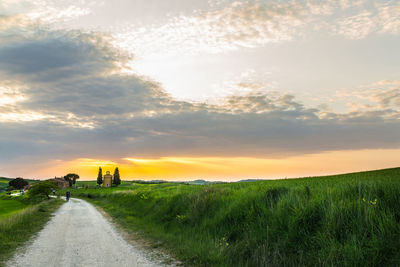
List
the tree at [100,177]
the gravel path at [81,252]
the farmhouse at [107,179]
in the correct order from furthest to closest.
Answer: the tree at [100,177]
the farmhouse at [107,179]
the gravel path at [81,252]

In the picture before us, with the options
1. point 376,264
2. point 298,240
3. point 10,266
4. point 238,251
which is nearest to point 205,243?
point 238,251

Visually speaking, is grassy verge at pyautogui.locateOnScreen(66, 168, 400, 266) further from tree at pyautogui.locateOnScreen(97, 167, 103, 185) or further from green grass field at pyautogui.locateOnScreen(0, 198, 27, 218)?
tree at pyautogui.locateOnScreen(97, 167, 103, 185)

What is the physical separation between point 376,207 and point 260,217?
13.3 ft

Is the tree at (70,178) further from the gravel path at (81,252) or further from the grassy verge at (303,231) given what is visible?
the grassy verge at (303,231)

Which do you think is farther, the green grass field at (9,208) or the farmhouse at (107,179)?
the farmhouse at (107,179)

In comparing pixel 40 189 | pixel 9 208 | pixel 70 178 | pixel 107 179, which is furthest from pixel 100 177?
pixel 9 208

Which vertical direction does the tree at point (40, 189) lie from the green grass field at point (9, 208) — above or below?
above

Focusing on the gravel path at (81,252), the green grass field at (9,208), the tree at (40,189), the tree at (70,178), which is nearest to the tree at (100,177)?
the tree at (70,178)

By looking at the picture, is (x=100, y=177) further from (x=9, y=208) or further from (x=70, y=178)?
(x=9, y=208)

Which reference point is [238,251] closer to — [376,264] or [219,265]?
[219,265]

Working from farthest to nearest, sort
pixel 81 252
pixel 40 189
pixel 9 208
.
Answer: pixel 40 189 → pixel 9 208 → pixel 81 252

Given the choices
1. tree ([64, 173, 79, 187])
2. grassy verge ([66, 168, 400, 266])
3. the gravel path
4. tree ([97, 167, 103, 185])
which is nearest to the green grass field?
the gravel path

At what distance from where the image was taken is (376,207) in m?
7.47

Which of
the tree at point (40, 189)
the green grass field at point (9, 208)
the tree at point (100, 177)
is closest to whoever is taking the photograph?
the green grass field at point (9, 208)
